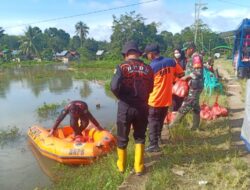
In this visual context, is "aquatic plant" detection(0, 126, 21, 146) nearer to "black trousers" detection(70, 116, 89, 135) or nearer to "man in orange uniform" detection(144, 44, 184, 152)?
"black trousers" detection(70, 116, 89, 135)

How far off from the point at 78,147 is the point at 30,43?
2715 inches

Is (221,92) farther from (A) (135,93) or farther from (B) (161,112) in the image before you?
(A) (135,93)

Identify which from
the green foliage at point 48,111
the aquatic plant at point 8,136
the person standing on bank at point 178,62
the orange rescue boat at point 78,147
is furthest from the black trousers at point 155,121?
the green foliage at point 48,111

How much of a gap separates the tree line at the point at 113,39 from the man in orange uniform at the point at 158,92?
38.8 m

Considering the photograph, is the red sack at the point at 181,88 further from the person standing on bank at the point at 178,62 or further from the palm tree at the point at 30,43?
the palm tree at the point at 30,43

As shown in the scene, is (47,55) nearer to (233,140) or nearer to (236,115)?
(236,115)

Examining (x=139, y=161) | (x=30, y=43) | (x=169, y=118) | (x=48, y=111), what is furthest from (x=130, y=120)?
(x=30, y=43)

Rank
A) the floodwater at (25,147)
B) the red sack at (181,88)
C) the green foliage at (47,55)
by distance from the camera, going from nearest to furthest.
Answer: the floodwater at (25,147), the red sack at (181,88), the green foliage at (47,55)

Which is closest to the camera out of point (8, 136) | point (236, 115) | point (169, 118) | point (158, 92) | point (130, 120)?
point (130, 120)

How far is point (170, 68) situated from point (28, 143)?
486cm

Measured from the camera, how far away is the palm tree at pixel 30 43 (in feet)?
229

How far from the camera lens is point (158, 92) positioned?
17.5 ft

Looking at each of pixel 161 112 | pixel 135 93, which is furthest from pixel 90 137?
pixel 135 93

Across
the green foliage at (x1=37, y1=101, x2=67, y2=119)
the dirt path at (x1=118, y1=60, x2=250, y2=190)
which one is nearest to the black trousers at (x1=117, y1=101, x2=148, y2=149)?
the dirt path at (x1=118, y1=60, x2=250, y2=190)
